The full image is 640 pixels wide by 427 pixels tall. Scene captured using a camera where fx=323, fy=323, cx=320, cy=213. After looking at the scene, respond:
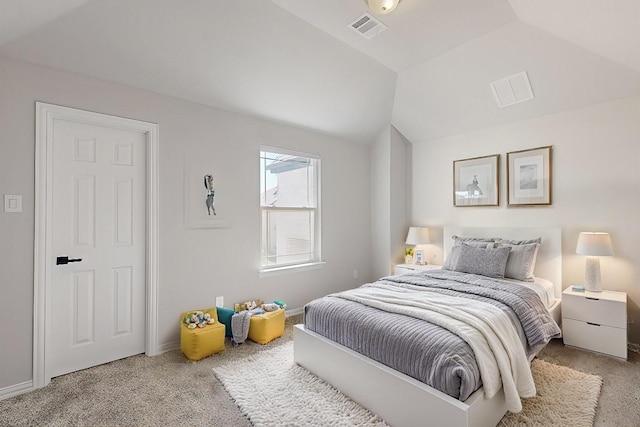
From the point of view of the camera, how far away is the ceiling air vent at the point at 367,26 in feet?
8.73

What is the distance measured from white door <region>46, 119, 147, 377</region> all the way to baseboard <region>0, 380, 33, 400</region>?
13cm

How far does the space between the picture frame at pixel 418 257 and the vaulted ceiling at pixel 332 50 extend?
1753 millimetres

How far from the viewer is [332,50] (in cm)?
303

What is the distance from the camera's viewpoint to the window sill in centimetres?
365

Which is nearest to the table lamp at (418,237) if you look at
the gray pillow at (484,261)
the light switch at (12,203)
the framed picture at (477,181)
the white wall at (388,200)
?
the white wall at (388,200)

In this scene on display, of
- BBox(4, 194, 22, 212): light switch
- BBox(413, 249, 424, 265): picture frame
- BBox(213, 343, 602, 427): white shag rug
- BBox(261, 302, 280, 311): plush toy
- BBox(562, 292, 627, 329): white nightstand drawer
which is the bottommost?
BBox(213, 343, 602, 427): white shag rug

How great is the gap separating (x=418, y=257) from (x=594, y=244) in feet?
5.98

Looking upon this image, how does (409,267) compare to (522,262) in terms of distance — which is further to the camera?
(409,267)

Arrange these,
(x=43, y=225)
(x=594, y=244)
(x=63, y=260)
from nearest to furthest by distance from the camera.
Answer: (x=43, y=225), (x=63, y=260), (x=594, y=244)

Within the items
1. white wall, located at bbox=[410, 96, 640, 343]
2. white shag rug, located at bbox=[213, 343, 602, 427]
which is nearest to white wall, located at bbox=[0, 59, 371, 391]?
white shag rug, located at bbox=[213, 343, 602, 427]

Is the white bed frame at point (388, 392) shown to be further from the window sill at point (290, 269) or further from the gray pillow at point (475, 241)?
the gray pillow at point (475, 241)

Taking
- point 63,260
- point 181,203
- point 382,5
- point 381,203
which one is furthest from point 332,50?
point 63,260

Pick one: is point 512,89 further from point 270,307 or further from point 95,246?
point 95,246

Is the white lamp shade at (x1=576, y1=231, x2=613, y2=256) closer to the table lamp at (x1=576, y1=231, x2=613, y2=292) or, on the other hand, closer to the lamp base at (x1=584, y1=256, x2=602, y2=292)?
the table lamp at (x1=576, y1=231, x2=613, y2=292)
